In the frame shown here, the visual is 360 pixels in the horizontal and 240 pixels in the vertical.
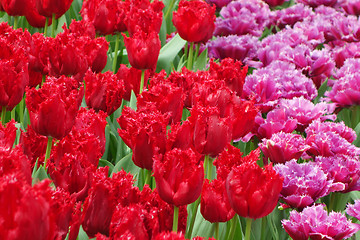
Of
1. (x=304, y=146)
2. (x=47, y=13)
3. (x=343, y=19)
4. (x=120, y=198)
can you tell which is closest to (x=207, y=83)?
(x=304, y=146)

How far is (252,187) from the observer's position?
3.02ft

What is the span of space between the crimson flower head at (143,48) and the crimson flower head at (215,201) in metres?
0.60

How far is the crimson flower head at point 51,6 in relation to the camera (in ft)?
5.71

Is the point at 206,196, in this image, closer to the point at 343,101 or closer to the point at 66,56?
the point at 66,56

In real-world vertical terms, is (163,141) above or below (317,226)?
above

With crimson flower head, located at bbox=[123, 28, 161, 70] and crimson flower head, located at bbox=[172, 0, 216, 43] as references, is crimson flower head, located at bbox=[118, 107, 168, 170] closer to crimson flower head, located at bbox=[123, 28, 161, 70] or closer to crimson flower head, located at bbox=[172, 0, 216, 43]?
crimson flower head, located at bbox=[123, 28, 161, 70]

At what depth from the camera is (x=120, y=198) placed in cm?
81

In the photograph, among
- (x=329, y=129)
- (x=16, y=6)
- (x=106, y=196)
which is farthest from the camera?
(x=16, y=6)

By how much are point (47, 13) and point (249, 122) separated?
2.74ft

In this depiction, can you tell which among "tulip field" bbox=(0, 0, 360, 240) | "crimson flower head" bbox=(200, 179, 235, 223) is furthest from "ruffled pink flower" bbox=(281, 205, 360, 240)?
"crimson flower head" bbox=(200, 179, 235, 223)

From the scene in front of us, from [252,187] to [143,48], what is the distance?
2.23 feet

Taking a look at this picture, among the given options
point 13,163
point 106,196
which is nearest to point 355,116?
point 106,196

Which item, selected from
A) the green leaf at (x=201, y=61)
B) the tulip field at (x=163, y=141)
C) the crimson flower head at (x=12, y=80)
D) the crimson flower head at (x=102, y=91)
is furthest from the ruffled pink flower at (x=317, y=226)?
the green leaf at (x=201, y=61)

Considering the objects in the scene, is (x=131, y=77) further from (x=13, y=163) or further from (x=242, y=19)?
(x=242, y=19)
